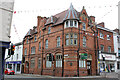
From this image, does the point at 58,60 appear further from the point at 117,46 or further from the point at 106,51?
the point at 117,46

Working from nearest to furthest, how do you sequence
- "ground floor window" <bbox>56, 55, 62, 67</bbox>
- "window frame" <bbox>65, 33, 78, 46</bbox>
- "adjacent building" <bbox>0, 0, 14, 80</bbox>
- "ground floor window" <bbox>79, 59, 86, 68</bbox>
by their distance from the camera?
1. "adjacent building" <bbox>0, 0, 14, 80</bbox>
2. "window frame" <bbox>65, 33, 78, 46</bbox>
3. "ground floor window" <bbox>79, 59, 86, 68</bbox>
4. "ground floor window" <bbox>56, 55, 62, 67</bbox>

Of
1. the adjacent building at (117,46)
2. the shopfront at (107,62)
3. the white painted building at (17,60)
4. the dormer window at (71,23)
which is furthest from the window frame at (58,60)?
the white painted building at (17,60)

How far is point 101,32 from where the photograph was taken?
110ft

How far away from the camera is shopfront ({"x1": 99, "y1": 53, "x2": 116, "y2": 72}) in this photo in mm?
31850

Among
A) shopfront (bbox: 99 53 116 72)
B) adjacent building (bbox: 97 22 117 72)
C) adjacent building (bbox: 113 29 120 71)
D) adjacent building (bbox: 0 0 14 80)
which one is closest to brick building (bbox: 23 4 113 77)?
adjacent building (bbox: 97 22 117 72)

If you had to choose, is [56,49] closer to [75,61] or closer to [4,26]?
[75,61]

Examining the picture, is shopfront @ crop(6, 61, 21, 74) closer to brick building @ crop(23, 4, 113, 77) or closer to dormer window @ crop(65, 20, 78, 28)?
brick building @ crop(23, 4, 113, 77)

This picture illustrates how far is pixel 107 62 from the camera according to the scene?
3312cm

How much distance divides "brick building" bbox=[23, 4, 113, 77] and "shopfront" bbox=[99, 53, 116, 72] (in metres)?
3.48

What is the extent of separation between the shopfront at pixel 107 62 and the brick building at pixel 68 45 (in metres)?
3.48

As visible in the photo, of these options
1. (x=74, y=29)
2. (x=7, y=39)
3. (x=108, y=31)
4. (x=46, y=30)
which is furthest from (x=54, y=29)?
(x=7, y=39)

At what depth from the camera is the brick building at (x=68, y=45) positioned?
25156 millimetres

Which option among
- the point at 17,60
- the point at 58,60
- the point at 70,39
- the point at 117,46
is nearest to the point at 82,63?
the point at 58,60

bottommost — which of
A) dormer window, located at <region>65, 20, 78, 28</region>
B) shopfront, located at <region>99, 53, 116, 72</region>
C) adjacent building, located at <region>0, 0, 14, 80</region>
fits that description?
shopfront, located at <region>99, 53, 116, 72</region>
